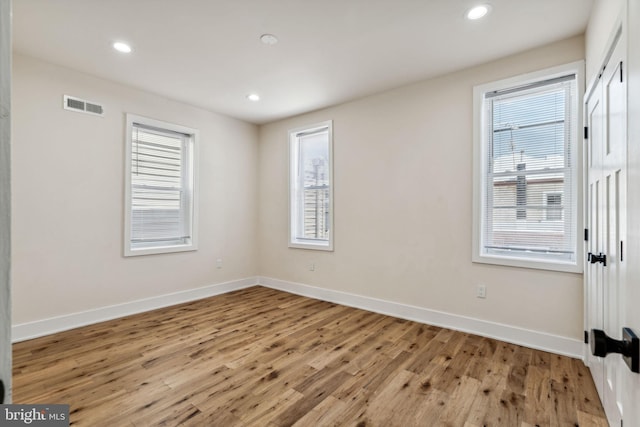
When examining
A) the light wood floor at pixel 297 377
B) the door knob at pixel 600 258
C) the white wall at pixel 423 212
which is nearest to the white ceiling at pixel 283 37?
the white wall at pixel 423 212

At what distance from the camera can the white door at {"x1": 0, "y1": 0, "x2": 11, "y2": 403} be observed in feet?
1.41

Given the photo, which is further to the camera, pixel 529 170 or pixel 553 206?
pixel 529 170

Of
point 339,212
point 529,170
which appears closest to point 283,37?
point 339,212

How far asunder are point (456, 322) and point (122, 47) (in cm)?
427

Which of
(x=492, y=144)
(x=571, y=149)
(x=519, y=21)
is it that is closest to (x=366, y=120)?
(x=492, y=144)

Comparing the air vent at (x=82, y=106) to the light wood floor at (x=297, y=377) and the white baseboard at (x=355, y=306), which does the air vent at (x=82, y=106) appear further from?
the light wood floor at (x=297, y=377)

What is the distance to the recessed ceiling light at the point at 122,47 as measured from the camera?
282cm

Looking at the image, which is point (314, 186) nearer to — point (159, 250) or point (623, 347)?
point (159, 250)

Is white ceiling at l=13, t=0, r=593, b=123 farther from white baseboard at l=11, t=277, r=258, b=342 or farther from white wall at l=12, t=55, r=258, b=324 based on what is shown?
white baseboard at l=11, t=277, r=258, b=342

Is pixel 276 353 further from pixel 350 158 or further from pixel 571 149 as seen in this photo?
pixel 571 149

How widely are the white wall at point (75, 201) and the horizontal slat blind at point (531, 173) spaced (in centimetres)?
377

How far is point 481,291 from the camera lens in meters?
3.16

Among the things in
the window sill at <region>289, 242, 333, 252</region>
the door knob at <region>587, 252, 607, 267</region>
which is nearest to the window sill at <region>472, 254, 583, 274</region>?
the door knob at <region>587, 252, 607, 267</region>

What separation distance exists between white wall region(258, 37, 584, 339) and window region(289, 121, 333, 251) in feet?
0.49
